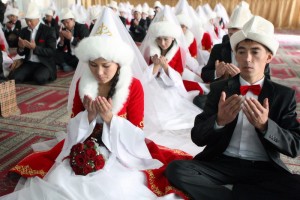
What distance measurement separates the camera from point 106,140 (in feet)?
6.39

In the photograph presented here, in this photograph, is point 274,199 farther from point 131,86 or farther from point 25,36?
point 25,36

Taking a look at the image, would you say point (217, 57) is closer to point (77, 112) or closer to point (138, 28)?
point (77, 112)

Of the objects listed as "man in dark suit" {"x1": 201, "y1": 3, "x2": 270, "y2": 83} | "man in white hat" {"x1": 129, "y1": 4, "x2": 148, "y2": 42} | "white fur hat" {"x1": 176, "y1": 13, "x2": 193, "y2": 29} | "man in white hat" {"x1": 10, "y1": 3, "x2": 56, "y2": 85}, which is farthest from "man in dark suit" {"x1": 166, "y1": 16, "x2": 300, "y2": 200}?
Answer: "man in white hat" {"x1": 129, "y1": 4, "x2": 148, "y2": 42}

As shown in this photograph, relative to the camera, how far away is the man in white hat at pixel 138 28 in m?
9.11

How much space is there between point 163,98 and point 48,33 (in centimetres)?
258

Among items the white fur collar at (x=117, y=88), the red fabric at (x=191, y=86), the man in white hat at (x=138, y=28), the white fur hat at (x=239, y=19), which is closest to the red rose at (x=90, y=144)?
the white fur collar at (x=117, y=88)

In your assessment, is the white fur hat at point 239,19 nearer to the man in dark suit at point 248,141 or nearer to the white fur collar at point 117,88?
the man in dark suit at point 248,141

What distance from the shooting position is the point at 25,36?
5.00 m

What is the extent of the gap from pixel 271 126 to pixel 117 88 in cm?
92

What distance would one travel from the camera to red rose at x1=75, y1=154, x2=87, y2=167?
1822 millimetres

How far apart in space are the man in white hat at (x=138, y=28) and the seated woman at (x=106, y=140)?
23.0ft

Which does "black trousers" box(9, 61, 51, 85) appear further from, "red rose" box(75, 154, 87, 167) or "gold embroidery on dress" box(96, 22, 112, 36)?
"red rose" box(75, 154, 87, 167)

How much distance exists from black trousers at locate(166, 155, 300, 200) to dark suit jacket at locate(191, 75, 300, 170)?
0.23ft

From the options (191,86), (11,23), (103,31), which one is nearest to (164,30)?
(191,86)
